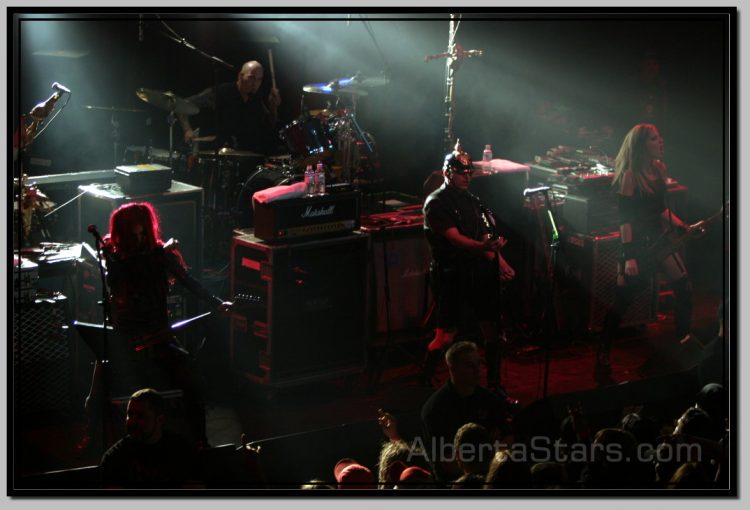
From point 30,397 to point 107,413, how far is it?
2.53 ft

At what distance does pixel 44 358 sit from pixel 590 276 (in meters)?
3.77

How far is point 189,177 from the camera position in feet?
33.6

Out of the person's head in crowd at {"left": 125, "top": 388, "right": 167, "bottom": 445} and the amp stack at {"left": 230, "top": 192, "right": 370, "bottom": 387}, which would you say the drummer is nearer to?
the amp stack at {"left": 230, "top": 192, "right": 370, "bottom": 387}

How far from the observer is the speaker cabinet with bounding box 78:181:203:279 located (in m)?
8.12

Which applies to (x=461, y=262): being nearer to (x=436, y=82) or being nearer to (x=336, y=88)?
(x=336, y=88)

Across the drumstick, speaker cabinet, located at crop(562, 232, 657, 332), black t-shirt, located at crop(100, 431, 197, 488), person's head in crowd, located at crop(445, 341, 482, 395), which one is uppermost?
the drumstick

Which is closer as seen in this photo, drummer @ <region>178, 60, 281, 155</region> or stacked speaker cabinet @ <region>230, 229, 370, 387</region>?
stacked speaker cabinet @ <region>230, 229, 370, 387</region>

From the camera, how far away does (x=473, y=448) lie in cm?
670

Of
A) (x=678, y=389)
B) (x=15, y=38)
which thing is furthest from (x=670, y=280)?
(x=15, y=38)

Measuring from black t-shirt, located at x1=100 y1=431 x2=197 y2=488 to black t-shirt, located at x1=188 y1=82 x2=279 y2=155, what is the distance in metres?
4.12

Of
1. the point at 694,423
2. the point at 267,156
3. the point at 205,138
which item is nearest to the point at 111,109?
the point at 205,138

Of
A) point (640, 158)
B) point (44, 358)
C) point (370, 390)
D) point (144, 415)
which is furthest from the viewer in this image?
point (640, 158)

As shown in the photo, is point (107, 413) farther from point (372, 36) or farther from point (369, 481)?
point (372, 36)

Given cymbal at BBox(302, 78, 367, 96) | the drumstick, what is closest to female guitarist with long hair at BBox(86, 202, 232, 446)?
cymbal at BBox(302, 78, 367, 96)
